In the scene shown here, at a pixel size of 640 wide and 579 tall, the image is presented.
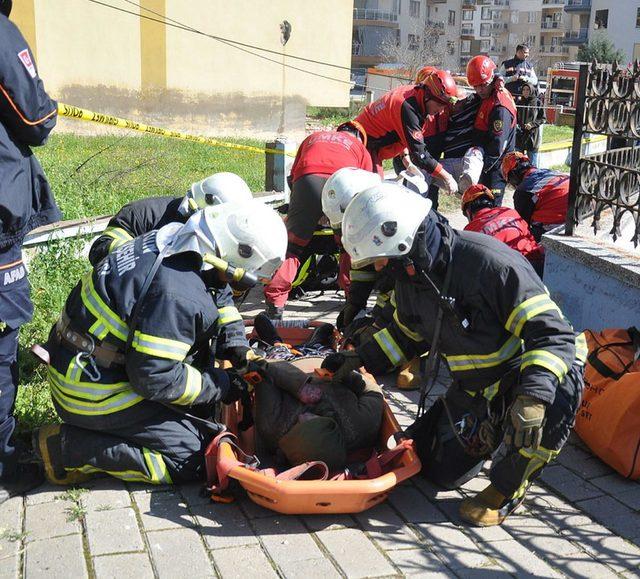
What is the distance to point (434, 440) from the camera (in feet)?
12.2

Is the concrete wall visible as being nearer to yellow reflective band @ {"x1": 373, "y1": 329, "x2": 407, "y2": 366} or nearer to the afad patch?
the afad patch

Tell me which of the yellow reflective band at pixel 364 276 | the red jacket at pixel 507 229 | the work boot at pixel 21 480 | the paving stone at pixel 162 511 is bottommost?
the paving stone at pixel 162 511

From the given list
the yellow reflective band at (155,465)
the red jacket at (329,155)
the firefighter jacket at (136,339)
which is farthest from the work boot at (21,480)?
the red jacket at (329,155)

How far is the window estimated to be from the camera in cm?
6300

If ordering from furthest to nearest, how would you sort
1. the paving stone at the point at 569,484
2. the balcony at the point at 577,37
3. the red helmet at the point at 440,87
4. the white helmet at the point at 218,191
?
the balcony at the point at 577,37 < the red helmet at the point at 440,87 < the white helmet at the point at 218,191 < the paving stone at the point at 569,484

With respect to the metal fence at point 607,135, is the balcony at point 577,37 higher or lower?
higher

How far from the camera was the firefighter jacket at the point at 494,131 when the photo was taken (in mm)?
7246

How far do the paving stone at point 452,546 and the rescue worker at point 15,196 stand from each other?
1.76 metres

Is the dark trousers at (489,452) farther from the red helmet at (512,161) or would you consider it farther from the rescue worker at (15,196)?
the red helmet at (512,161)

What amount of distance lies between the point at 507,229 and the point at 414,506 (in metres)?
2.51

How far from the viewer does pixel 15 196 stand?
3.21 m

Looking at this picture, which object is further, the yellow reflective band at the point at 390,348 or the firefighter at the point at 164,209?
the firefighter at the point at 164,209

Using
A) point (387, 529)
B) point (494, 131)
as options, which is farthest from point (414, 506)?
point (494, 131)

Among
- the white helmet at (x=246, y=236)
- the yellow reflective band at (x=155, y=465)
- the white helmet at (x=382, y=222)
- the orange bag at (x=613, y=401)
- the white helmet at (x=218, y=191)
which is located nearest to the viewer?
the white helmet at (x=382, y=222)
